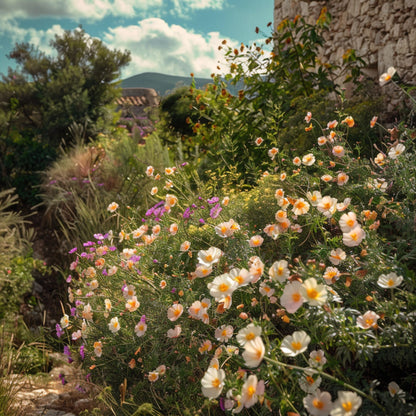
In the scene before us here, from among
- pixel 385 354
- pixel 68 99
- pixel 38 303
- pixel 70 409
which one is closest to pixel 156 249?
pixel 70 409

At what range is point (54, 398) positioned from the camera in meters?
2.64

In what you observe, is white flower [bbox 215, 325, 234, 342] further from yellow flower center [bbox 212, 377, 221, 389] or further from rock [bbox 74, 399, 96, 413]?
rock [bbox 74, 399, 96, 413]

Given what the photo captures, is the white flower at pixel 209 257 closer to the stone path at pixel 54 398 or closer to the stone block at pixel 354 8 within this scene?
the stone path at pixel 54 398

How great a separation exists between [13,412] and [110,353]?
830mm

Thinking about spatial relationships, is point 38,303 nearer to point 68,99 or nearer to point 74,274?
point 74,274

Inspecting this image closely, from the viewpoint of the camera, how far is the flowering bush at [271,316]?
1128 millimetres

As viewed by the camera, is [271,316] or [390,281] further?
[271,316]

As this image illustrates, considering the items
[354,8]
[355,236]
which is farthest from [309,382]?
[354,8]

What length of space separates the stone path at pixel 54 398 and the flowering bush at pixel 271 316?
8.5 inches

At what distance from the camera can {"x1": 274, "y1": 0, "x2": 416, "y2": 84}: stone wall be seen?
3740 millimetres

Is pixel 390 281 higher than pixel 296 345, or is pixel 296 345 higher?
pixel 390 281

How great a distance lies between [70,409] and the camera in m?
2.53

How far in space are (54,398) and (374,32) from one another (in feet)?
14.7

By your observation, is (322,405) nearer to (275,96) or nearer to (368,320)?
(368,320)
